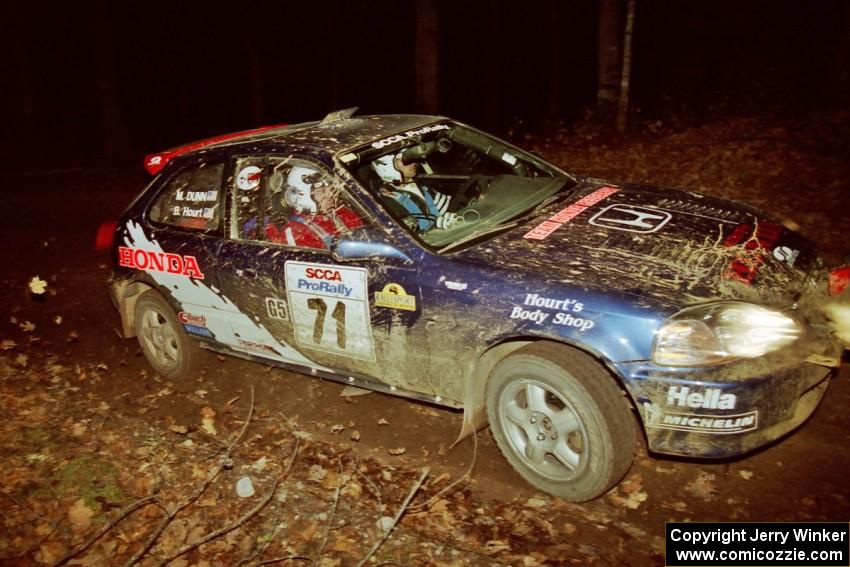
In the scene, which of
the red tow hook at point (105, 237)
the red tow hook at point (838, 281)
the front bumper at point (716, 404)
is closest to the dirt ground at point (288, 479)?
the front bumper at point (716, 404)

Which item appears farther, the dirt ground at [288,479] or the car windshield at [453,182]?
the car windshield at [453,182]

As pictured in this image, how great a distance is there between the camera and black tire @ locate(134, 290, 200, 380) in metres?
5.24

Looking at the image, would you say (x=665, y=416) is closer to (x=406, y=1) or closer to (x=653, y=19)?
(x=653, y=19)

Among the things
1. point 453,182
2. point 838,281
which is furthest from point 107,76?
point 838,281

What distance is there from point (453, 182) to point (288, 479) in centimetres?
258

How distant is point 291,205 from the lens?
4.32 m

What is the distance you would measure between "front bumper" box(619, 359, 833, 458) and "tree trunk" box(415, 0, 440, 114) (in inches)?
469

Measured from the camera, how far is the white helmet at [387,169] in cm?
477

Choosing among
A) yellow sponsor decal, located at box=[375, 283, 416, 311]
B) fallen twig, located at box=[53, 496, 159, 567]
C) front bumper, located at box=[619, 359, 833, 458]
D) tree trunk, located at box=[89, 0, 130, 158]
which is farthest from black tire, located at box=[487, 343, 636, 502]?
tree trunk, located at box=[89, 0, 130, 158]

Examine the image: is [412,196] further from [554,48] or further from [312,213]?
[554,48]

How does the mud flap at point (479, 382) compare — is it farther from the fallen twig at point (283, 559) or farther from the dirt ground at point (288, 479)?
the fallen twig at point (283, 559)

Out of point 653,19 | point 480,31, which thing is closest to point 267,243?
point 653,19

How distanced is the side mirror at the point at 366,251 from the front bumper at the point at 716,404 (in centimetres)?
132

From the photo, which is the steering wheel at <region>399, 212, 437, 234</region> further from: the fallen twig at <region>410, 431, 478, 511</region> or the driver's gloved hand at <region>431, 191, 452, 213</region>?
the fallen twig at <region>410, 431, 478, 511</region>
